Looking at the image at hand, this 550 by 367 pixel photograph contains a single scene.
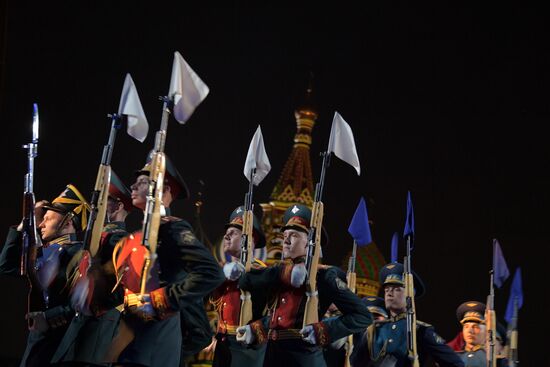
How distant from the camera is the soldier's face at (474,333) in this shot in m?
11.3

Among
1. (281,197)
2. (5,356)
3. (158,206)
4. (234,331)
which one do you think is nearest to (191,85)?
(158,206)

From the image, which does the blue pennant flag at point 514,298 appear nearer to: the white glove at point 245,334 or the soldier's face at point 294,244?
the soldier's face at point 294,244

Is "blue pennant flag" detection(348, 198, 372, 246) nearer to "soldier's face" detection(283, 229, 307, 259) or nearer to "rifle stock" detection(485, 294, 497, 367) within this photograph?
"rifle stock" detection(485, 294, 497, 367)

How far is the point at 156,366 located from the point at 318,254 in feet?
7.62

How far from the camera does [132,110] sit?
6.85 meters

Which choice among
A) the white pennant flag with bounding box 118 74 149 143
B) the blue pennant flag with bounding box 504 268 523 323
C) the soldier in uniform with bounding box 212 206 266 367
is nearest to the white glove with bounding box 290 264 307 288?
the soldier in uniform with bounding box 212 206 266 367

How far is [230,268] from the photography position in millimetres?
8438

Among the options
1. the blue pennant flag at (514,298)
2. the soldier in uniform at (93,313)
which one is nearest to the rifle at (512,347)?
the blue pennant flag at (514,298)

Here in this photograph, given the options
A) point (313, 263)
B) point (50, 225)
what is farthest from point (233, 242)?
point (50, 225)

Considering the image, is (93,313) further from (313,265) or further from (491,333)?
(491,333)

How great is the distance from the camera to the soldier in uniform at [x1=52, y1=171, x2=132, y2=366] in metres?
6.11

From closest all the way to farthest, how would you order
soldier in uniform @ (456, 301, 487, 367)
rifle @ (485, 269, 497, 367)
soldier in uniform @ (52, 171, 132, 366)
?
1. soldier in uniform @ (52, 171, 132, 366)
2. rifle @ (485, 269, 497, 367)
3. soldier in uniform @ (456, 301, 487, 367)

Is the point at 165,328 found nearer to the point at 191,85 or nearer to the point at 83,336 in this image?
the point at 83,336

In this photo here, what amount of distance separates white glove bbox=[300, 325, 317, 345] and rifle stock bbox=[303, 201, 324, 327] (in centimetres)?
8
